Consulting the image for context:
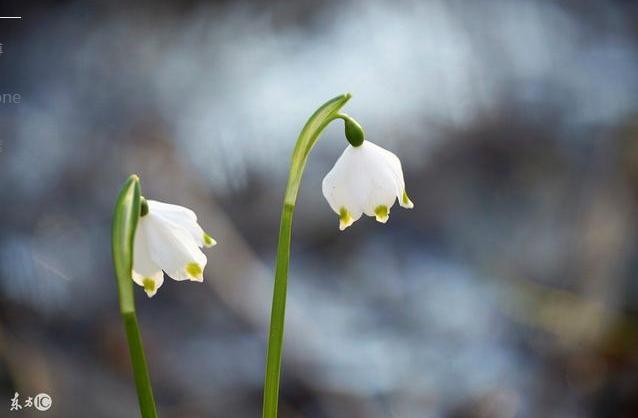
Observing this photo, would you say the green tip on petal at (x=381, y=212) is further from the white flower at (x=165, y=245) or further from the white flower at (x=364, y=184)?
the white flower at (x=165, y=245)

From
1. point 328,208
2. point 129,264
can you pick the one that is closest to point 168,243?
point 129,264

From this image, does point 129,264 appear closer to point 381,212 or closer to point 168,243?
point 168,243

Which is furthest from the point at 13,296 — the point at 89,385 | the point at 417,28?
the point at 417,28

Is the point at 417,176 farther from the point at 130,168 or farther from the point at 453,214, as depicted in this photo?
the point at 130,168

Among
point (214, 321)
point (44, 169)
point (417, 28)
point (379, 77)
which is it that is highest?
point (417, 28)
